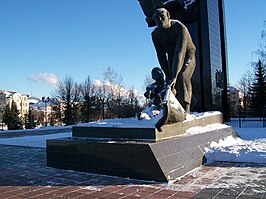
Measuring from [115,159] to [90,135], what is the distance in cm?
139

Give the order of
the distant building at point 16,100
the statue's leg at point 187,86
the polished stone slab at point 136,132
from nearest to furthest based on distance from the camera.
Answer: the polished stone slab at point 136,132, the statue's leg at point 187,86, the distant building at point 16,100

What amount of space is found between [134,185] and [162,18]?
4597 millimetres

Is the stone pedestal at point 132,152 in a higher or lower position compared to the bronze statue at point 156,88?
lower

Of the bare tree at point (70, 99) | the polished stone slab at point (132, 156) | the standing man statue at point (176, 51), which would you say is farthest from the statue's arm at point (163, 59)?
the bare tree at point (70, 99)

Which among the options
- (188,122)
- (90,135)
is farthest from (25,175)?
(188,122)

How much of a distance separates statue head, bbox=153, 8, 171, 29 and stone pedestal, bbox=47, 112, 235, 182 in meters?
2.83

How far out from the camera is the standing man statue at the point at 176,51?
7.36 meters

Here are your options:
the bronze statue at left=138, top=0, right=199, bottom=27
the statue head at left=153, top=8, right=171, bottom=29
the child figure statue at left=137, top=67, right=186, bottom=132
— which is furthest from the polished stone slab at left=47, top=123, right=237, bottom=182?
the bronze statue at left=138, top=0, right=199, bottom=27

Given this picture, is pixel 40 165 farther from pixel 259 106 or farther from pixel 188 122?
pixel 259 106

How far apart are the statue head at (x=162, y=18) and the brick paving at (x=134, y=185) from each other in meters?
3.94

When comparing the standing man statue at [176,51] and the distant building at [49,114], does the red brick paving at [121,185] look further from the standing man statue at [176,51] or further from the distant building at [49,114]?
the distant building at [49,114]

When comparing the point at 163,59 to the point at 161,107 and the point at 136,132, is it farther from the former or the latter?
the point at 136,132

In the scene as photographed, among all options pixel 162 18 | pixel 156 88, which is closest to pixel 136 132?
pixel 156 88

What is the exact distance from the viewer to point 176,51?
747cm
